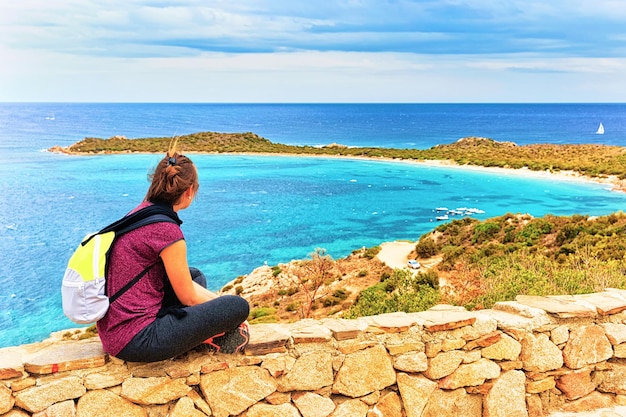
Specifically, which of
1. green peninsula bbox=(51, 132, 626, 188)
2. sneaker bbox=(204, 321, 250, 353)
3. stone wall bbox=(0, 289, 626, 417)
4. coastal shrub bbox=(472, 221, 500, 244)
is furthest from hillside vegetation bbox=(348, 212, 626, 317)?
green peninsula bbox=(51, 132, 626, 188)

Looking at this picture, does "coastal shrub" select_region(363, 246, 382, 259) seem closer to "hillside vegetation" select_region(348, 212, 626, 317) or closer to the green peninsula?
"hillside vegetation" select_region(348, 212, 626, 317)

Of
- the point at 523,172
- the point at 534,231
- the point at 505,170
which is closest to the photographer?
the point at 534,231

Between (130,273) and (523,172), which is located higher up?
(130,273)

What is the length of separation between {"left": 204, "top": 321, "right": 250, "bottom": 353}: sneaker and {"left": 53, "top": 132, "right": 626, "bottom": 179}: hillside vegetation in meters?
48.6

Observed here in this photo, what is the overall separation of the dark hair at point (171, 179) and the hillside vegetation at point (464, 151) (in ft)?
160

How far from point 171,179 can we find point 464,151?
67070 millimetres

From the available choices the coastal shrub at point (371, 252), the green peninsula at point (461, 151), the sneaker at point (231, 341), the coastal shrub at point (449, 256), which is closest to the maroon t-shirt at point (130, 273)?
the sneaker at point (231, 341)

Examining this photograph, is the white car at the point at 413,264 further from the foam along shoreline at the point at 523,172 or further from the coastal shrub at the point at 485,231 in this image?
the foam along shoreline at the point at 523,172

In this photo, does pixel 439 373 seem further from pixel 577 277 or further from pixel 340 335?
pixel 577 277

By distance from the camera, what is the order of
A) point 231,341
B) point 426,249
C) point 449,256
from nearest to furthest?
point 231,341
point 449,256
point 426,249

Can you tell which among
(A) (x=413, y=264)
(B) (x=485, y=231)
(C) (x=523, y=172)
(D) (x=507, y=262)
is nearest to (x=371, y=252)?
(A) (x=413, y=264)

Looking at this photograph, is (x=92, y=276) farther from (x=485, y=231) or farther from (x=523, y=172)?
(x=523, y=172)

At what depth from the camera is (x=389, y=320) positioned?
11.7 ft

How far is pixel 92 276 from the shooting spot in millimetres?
2551
